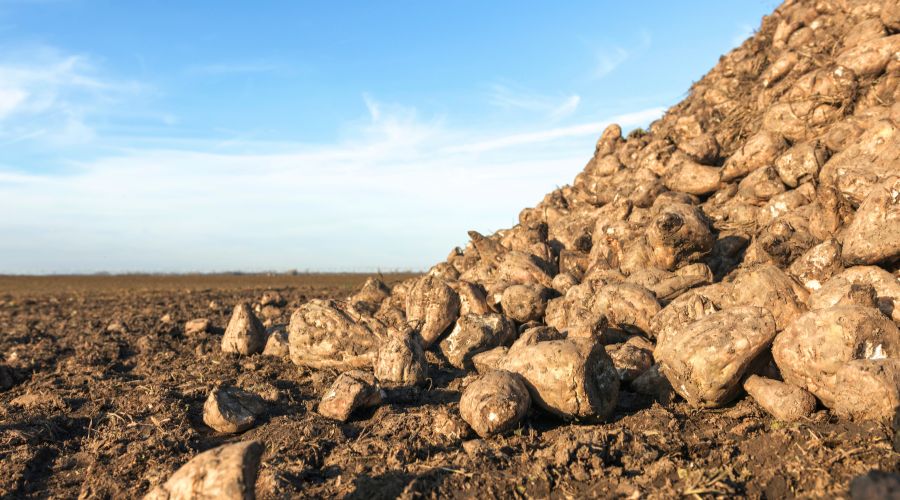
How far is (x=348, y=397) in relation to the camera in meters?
7.45

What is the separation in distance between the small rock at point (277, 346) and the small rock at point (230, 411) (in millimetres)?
3211

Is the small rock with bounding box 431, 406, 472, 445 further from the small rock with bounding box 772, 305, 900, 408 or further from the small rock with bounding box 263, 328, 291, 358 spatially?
the small rock with bounding box 263, 328, 291, 358

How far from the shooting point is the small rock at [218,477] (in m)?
4.66

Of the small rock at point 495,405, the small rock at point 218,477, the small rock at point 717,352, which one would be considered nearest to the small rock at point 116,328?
the small rock at point 495,405

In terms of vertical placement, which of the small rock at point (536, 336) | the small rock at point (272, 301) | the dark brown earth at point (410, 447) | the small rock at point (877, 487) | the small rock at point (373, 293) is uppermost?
the small rock at point (373, 293)

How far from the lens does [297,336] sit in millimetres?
10273

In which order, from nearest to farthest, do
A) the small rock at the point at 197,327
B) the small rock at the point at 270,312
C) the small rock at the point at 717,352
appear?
1. the small rock at the point at 717,352
2. the small rock at the point at 197,327
3. the small rock at the point at 270,312

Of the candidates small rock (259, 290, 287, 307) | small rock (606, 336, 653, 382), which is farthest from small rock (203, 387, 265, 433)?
small rock (259, 290, 287, 307)

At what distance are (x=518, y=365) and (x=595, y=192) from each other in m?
7.37

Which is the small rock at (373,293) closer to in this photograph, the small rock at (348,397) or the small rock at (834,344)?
the small rock at (348,397)

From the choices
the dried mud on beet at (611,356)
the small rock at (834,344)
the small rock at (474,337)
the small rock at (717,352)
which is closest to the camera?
the dried mud on beet at (611,356)

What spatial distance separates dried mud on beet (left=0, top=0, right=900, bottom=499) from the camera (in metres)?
5.69

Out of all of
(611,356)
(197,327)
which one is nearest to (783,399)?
(611,356)

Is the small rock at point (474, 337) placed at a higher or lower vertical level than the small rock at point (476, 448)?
higher
